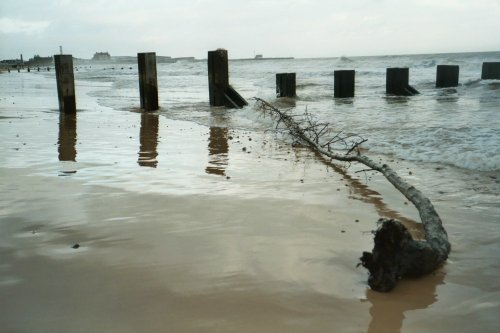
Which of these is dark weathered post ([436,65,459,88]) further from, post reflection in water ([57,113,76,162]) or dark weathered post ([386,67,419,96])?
post reflection in water ([57,113,76,162])

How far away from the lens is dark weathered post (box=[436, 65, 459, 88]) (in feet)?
65.5

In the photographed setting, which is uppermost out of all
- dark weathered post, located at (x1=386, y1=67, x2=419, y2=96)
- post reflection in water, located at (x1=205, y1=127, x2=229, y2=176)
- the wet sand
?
dark weathered post, located at (x1=386, y1=67, x2=419, y2=96)

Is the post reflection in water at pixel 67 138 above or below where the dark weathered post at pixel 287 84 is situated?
below

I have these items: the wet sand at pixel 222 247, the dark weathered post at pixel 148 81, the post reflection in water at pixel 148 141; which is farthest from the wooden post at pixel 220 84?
the wet sand at pixel 222 247

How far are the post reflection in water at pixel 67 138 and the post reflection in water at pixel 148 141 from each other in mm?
925

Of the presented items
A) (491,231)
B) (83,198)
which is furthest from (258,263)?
(83,198)

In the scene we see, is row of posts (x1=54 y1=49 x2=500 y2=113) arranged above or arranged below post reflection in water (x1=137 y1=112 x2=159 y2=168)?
above

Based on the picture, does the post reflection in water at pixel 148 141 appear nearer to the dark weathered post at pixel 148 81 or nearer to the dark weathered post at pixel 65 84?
the dark weathered post at pixel 148 81

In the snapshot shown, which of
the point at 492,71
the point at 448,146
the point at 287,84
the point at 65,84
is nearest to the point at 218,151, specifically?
the point at 448,146

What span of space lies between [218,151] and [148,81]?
735cm

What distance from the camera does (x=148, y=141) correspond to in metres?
7.50

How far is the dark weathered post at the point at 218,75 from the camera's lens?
1327cm

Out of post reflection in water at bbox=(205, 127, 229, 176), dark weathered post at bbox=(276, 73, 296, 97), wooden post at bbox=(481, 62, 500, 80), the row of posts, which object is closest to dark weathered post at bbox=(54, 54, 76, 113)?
the row of posts

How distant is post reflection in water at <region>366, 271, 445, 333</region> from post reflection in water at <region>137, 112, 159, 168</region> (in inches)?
146
